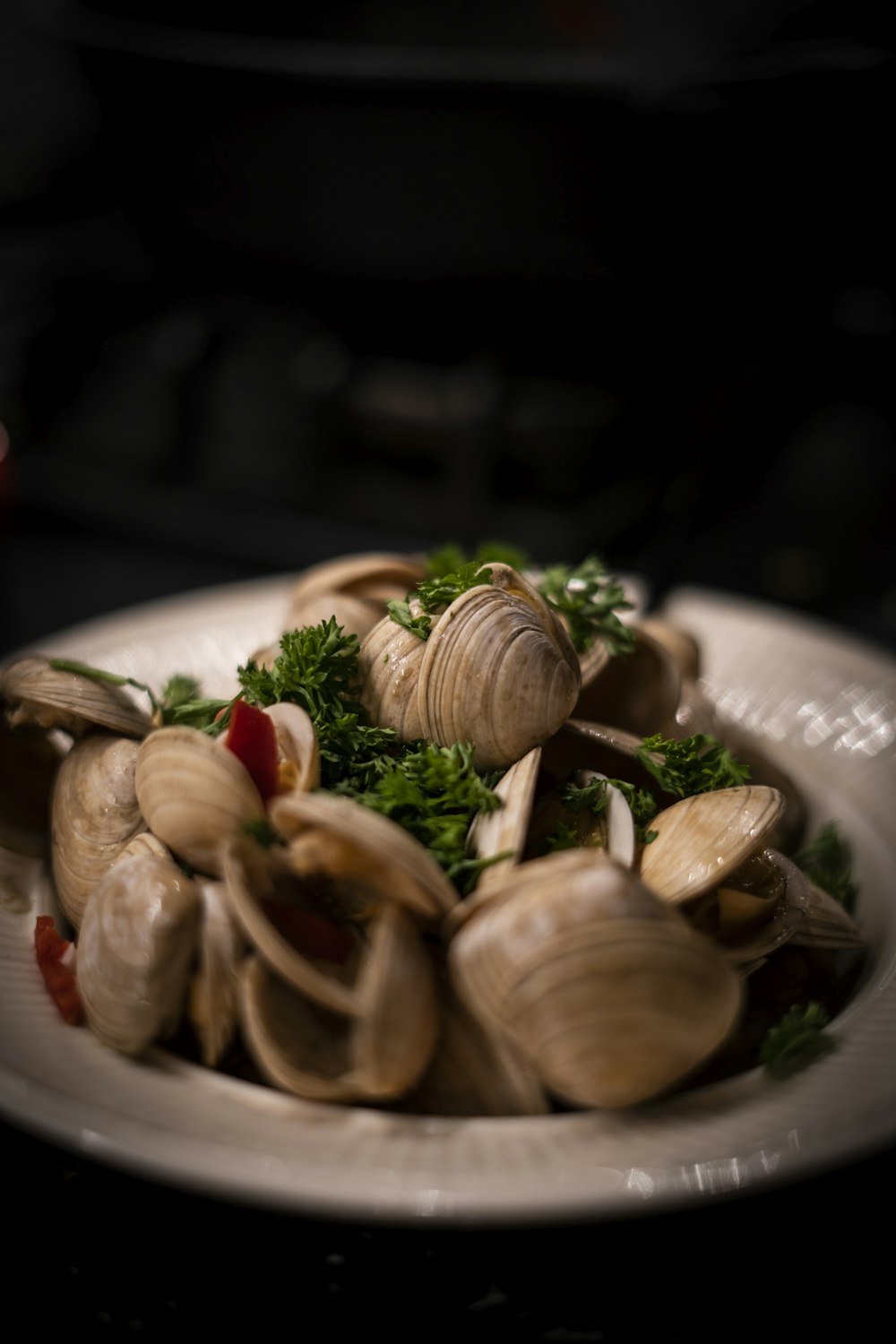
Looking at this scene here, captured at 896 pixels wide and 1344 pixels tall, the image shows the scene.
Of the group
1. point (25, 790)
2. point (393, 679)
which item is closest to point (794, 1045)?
point (393, 679)

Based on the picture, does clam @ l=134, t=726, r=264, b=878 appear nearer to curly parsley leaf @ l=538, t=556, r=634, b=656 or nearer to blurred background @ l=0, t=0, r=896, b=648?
curly parsley leaf @ l=538, t=556, r=634, b=656

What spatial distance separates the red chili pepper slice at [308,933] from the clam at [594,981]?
11 centimetres

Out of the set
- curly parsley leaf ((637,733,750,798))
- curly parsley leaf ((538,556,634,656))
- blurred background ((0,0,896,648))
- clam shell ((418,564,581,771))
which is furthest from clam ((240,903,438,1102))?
blurred background ((0,0,896,648))

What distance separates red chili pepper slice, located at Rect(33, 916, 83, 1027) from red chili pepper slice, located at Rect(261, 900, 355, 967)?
23 cm

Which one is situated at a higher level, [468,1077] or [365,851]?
[365,851]

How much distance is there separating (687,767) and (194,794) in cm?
48

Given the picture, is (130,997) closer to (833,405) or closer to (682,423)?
(682,423)

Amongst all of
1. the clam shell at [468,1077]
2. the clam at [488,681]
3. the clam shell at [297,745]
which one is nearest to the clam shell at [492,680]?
the clam at [488,681]

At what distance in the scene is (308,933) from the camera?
37.1 inches

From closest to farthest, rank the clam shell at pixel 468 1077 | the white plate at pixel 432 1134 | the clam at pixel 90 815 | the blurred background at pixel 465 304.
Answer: the white plate at pixel 432 1134, the clam shell at pixel 468 1077, the clam at pixel 90 815, the blurred background at pixel 465 304

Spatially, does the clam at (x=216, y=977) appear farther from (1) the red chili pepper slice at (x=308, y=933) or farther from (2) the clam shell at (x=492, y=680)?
Result: (2) the clam shell at (x=492, y=680)

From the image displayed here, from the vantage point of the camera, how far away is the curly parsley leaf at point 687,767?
1.13m

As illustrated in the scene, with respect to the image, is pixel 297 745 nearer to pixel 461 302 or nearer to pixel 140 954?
pixel 140 954

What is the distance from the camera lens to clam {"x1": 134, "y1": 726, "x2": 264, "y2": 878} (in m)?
0.96
